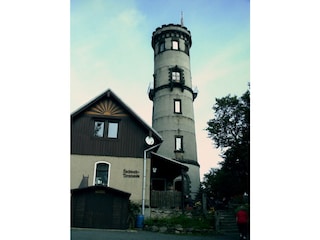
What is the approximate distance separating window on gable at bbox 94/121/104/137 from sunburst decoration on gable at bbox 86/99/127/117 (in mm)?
408

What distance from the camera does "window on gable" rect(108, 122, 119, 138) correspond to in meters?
11.7

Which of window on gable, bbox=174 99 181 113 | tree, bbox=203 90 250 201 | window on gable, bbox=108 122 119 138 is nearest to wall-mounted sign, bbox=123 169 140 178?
window on gable, bbox=108 122 119 138

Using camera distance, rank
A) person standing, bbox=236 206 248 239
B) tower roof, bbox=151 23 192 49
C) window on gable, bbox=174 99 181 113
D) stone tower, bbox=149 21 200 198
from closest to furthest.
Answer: person standing, bbox=236 206 248 239, stone tower, bbox=149 21 200 198, window on gable, bbox=174 99 181 113, tower roof, bbox=151 23 192 49

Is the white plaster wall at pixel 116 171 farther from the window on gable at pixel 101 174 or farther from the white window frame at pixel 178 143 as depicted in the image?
the white window frame at pixel 178 143

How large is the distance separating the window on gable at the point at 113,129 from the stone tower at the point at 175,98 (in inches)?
203

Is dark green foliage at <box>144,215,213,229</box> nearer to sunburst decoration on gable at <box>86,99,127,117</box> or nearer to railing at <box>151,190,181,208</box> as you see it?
railing at <box>151,190,181,208</box>

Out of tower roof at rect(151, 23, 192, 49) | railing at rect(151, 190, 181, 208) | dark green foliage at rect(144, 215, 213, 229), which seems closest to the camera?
dark green foliage at rect(144, 215, 213, 229)

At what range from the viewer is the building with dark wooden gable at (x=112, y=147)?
1101 cm
